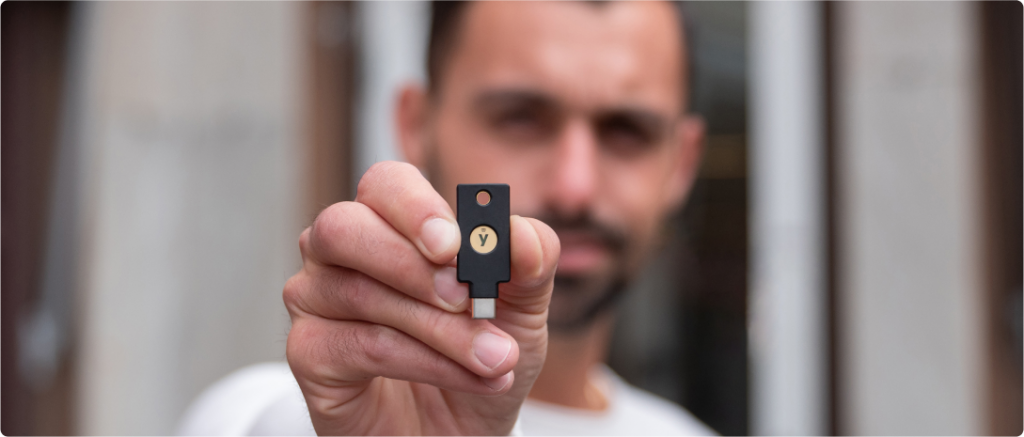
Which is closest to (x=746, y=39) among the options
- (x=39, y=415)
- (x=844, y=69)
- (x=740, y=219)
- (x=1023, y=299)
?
(x=844, y=69)

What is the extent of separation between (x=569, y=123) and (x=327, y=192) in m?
1.51

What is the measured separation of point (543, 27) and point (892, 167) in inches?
74.8

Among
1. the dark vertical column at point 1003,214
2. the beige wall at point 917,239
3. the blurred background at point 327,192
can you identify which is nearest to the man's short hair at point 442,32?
the blurred background at point 327,192

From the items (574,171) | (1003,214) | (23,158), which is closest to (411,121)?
(574,171)

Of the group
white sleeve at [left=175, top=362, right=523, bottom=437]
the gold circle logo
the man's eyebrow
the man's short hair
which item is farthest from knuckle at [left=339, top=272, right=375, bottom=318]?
the man's short hair

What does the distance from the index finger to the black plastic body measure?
0.02 meters

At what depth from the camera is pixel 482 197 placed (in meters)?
0.49

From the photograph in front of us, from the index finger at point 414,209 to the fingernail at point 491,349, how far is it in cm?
7

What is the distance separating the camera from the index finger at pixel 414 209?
451 mm

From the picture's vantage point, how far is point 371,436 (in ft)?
1.88

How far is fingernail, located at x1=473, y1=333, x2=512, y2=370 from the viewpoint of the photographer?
46 centimetres

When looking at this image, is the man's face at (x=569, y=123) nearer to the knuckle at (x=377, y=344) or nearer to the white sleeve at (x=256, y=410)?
the white sleeve at (x=256, y=410)

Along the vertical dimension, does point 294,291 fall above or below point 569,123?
below

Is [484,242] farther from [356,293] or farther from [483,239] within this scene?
[356,293]
